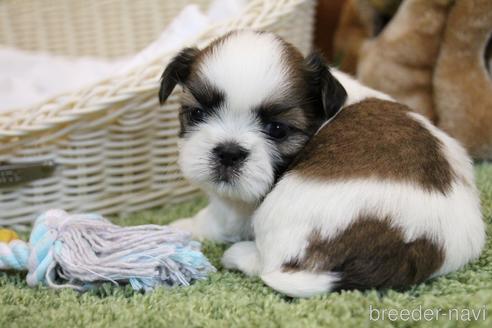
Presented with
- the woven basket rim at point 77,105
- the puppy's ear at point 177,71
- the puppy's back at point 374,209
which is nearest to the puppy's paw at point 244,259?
the puppy's back at point 374,209

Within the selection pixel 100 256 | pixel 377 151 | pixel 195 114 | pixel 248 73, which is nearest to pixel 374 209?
pixel 377 151

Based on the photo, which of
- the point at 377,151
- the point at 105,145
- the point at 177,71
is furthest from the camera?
the point at 105,145

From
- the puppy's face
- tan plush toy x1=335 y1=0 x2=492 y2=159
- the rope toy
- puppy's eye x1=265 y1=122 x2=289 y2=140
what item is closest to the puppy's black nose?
the puppy's face

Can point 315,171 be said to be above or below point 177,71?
below

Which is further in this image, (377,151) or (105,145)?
(105,145)

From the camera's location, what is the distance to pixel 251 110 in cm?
214

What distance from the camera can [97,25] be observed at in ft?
15.7

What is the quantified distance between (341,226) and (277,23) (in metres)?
1.57

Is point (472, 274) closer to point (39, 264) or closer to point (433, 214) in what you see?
point (433, 214)

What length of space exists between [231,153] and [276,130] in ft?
0.73

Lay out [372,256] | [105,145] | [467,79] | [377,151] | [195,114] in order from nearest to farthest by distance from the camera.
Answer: [372,256]
[377,151]
[195,114]
[105,145]
[467,79]

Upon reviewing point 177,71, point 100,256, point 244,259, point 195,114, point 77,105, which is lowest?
point 244,259

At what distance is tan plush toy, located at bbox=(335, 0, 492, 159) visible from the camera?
3.41m

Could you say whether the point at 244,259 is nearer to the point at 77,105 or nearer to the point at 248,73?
the point at 248,73
